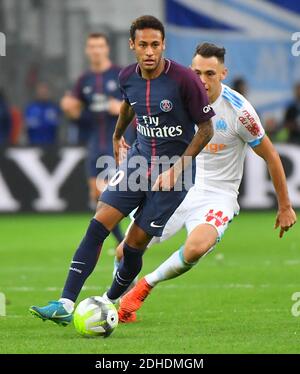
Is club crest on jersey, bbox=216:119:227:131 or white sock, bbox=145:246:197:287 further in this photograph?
club crest on jersey, bbox=216:119:227:131

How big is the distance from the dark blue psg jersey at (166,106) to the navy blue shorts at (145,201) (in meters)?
0.26

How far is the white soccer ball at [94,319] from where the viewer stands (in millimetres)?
7609

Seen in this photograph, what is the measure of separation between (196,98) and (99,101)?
5.84 metres

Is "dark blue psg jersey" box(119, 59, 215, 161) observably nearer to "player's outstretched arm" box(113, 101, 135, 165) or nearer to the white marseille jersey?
"player's outstretched arm" box(113, 101, 135, 165)

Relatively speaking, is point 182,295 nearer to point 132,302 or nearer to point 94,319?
point 132,302

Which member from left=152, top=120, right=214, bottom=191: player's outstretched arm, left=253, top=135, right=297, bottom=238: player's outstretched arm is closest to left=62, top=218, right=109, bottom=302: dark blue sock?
left=152, top=120, right=214, bottom=191: player's outstretched arm

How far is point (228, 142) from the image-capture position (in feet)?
29.3

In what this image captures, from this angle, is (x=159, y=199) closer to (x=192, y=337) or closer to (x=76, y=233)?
(x=192, y=337)

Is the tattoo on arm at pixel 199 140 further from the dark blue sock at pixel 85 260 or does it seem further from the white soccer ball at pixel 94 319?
the white soccer ball at pixel 94 319

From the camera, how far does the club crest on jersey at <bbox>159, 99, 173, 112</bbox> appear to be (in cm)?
802

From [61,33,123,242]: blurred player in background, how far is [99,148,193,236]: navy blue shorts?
16.4 feet

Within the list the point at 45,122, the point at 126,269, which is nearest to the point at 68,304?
the point at 126,269
